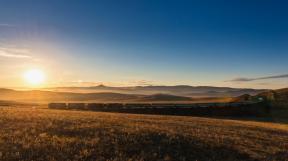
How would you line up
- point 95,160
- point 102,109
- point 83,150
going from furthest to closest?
1. point 102,109
2. point 83,150
3. point 95,160

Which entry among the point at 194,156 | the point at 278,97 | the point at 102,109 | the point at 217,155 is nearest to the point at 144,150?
the point at 194,156

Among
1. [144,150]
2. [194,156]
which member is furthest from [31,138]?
[194,156]

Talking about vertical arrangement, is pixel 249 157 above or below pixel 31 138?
below

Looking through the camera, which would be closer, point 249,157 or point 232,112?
point 249,157

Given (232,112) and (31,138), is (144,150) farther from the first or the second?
(232,112)

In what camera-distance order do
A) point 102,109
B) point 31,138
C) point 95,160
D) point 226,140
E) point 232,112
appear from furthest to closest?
point 232,112 < point 102,109 < point 226,140 < point 31,138 < point 95,160

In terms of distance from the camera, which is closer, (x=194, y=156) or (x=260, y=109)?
(x=194, y=156)

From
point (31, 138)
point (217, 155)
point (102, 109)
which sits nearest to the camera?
point (217, 155)

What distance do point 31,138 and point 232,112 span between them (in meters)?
47.6

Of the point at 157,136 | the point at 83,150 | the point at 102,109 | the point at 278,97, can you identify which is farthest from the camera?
the point at 278,97

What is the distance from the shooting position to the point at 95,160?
10.3 meters

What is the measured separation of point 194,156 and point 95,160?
163 inches

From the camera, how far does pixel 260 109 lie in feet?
189

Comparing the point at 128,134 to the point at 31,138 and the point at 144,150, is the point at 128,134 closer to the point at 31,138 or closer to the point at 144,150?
the point at 144,150
